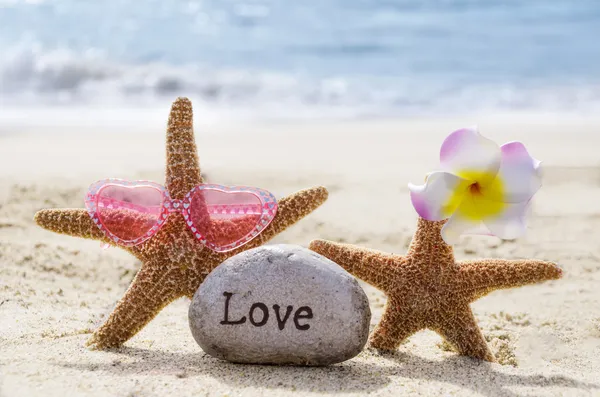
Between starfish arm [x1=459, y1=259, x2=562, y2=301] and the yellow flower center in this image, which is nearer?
the yellow flower center

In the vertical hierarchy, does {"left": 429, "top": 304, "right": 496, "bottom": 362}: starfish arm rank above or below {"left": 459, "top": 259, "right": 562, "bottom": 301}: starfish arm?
below

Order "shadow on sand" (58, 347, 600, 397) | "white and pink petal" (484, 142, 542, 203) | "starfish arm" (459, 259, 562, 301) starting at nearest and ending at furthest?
1. "shadow on sand" (58, 347, 600, 397)
2. "white and pink petal" (484, 142, 542, 203)
3. "starfish arm" (459, 259, 562, 301)

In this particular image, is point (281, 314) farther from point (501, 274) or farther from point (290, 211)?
point (501, 274)

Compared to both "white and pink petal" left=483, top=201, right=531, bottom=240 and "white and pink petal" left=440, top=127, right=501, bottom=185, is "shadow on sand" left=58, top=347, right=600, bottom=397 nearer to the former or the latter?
"white and pink petal" left=483, top=201, right=531, bottom=240

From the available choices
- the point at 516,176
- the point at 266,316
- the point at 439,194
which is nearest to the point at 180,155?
the point at 266,316

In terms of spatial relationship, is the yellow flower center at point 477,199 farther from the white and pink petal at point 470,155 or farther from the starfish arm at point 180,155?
the starfish arm at point 180,155

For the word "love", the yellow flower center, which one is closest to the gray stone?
the word "love"

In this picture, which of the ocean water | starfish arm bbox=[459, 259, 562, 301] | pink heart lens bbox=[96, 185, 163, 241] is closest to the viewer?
starfish arm bbox=[459, 259, 562, 301]

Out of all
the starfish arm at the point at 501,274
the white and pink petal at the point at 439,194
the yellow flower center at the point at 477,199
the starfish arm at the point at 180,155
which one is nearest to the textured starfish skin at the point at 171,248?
the starfish arm at the point at 180,155
